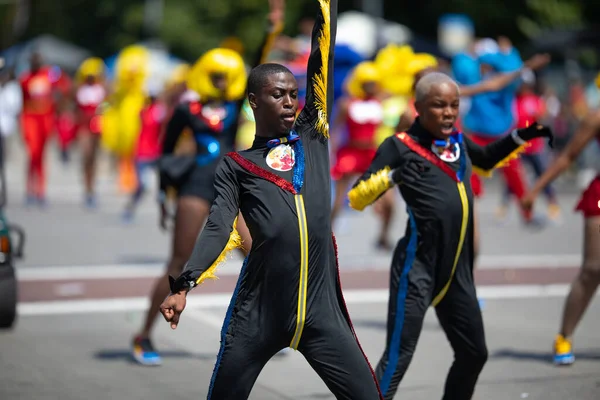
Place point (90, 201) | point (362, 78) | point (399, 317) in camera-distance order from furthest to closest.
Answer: point (90, 201) → point (362, 78) → point (399, 317)

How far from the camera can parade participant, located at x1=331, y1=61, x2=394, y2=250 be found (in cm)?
1191

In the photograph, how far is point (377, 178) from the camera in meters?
5.23


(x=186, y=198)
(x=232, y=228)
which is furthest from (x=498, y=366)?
(x=232, y=228)

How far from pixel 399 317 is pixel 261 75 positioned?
157 centimetres

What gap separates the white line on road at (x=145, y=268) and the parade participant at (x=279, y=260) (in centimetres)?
608

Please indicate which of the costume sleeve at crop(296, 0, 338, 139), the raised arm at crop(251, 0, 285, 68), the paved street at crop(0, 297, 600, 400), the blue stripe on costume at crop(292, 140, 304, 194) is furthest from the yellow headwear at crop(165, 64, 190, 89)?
the blue stripe on costume at crop(292, 140, 304, 194)

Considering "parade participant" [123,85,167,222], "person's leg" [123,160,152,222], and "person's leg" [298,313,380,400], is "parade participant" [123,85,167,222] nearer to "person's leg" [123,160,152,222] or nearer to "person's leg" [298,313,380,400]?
"person's leg" [123,160,152,222]

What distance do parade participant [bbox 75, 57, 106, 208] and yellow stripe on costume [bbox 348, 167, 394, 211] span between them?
40.0ft

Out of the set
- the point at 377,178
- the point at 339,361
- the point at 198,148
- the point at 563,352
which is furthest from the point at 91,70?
the point at 339,361

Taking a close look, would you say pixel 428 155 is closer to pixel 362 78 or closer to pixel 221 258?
pixel 221 258

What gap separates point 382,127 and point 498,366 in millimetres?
6150

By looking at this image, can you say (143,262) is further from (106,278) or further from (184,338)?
(184,338)

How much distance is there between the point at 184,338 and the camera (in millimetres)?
7770

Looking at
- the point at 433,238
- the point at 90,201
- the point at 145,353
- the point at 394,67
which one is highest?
the point at 394,67
